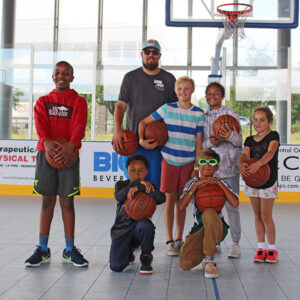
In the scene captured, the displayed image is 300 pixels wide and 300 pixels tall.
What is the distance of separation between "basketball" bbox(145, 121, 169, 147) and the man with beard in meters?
0.18

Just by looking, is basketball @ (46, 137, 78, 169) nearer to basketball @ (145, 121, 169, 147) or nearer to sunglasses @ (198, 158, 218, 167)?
basketball @ (145, 121, 169, 147)

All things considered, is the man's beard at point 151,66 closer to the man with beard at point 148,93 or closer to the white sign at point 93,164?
the man with beard at point 148,93

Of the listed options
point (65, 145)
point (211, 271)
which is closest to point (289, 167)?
point (211, 271)

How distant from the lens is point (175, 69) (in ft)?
38.2

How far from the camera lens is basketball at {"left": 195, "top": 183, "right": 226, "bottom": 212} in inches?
135

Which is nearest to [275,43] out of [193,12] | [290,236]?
[193,12]

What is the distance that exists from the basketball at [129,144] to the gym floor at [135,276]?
910 millimetres

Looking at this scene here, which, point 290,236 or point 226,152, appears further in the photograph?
point 290,236

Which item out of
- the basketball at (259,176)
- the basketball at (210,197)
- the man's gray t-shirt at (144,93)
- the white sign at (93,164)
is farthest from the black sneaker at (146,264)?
the white sign at (93,164)

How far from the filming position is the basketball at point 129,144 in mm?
3770

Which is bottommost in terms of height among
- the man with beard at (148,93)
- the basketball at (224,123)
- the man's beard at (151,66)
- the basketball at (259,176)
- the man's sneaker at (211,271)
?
the man's sneaker at (211,271)

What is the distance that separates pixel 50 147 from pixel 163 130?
0.95m

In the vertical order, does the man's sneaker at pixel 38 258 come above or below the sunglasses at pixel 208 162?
below

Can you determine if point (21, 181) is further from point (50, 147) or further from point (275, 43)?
point (275, 43)
